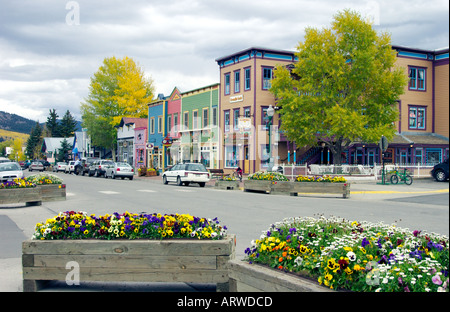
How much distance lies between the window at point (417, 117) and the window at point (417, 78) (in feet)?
6.14

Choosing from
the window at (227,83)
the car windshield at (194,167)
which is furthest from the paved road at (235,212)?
the window at (227,83)

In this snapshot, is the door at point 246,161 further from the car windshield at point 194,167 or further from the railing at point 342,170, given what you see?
the car windshield at point 194,167

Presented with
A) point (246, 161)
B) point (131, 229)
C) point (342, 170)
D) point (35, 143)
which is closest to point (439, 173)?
point (342, 170)

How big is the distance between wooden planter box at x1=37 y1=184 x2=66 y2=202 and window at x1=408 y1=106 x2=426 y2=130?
34.3 m

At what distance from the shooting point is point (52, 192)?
64.8 feet

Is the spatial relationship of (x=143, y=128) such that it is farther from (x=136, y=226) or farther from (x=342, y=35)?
(x=136, y=226)

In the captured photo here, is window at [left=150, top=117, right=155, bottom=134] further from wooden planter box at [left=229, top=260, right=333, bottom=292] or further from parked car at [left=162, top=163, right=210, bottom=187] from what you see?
wooden planter box at [left=229, top=260, right=333, bottom=292]

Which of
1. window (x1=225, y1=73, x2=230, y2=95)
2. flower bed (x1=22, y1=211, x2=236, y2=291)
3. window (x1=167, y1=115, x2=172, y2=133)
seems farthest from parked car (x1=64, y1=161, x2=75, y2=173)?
flower bed (x1=22, y1=211, x2=236, y2=291)

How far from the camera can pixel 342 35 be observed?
124 ft

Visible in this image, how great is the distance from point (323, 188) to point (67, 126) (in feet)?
405

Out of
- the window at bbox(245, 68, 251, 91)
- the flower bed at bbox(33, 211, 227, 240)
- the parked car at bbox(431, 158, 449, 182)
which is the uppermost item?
the window at bbox(245, 68, 251, 91)

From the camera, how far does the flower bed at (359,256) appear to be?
13.9 ft

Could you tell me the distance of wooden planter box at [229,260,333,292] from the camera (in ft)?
15.6
